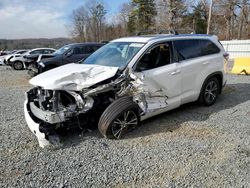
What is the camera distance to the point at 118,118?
4562 mm

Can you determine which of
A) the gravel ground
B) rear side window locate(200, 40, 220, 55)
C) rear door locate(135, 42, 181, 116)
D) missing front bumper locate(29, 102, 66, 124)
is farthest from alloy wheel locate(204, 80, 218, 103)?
missing front bumper locate(29, 102, 66, 124)

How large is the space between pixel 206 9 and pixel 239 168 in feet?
155

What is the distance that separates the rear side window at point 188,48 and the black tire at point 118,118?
1.76 m

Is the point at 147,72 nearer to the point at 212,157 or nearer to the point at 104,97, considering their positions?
the point at 104,97

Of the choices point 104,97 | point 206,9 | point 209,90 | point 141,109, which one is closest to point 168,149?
point 141,109

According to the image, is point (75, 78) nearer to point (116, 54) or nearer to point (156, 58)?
point (116, 54)

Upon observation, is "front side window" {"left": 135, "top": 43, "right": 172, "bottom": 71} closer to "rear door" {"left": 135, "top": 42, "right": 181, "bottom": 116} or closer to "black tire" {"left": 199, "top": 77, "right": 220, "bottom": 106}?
"rear door" {"left": 135, "top": 42, "right": 181, "bottom": 116}

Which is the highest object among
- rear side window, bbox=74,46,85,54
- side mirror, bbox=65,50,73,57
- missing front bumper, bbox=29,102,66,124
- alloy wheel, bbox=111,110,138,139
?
rear side window, bbox=74,46,85,54

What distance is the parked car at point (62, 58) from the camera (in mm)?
12047

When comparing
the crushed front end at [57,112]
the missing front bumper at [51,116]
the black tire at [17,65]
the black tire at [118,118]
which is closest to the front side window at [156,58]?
the black tire at [118,118]

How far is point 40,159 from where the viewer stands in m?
3.95

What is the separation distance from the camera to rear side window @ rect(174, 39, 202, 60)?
5715mm

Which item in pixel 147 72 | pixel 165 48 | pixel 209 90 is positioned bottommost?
pixel 209 90

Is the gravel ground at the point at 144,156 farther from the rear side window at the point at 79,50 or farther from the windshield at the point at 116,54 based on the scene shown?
the rear side window at the point at 79,50
